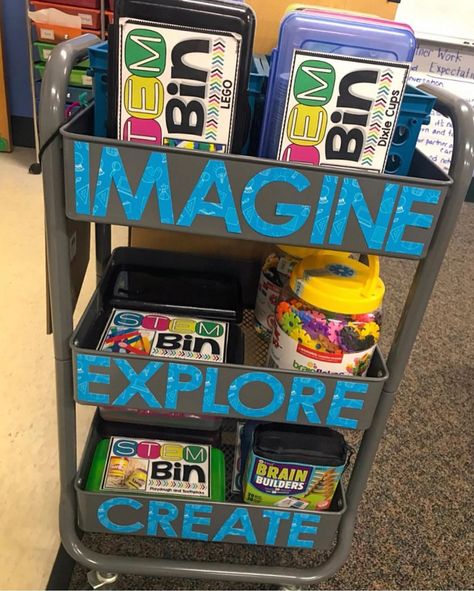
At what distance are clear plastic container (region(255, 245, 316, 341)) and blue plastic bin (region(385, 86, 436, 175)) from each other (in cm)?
26

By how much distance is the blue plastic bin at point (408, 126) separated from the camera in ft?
2.47

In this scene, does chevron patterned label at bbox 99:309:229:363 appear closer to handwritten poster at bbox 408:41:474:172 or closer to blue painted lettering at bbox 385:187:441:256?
blue painted lettering at bbox 385:187:441:256

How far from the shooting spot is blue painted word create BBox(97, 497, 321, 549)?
0.94m

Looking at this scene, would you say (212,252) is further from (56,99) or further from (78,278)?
(56,99)

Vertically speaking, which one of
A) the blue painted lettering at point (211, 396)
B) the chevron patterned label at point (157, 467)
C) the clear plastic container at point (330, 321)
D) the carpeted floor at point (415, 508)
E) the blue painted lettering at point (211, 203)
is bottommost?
the carpeted floor at point (415, 508)

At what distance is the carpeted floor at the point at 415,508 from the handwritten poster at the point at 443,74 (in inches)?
58.0

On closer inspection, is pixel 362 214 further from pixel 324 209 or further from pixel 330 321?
pixel 330 321

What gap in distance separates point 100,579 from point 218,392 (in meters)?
0.46

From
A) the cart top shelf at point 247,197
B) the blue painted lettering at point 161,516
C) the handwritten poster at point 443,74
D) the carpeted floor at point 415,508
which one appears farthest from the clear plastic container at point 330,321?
the handwritten poster at point 443,74

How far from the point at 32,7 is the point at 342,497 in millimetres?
2480

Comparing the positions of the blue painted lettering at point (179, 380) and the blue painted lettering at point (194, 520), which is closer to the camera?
the blue painted lettering at point (179, 380)

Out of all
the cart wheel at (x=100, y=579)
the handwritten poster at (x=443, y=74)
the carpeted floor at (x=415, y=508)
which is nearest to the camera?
the cart wheel at (x=100, y=579)

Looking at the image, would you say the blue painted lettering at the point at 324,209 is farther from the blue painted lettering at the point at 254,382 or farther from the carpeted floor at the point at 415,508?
the carpeted floor at the point at 415,508

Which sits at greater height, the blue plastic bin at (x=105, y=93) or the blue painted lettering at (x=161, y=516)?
the blue plastic bin at (x=105, y=93)
